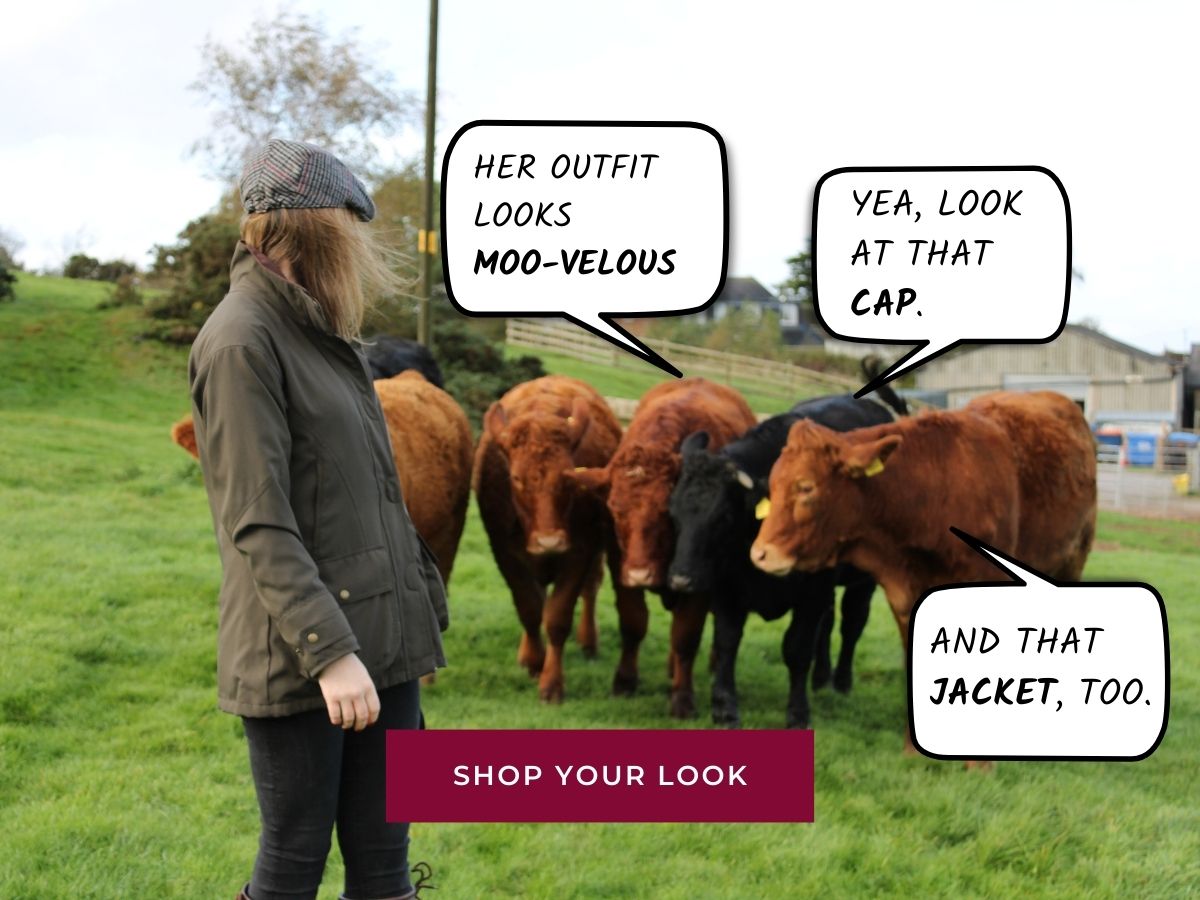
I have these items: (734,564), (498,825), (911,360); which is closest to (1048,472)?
(911,360)

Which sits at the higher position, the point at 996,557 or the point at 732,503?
the point at 732,503

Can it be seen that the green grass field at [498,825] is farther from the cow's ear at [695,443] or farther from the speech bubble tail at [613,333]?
the speech bubble tail at [613,333]

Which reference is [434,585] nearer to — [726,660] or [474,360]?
[726,660]

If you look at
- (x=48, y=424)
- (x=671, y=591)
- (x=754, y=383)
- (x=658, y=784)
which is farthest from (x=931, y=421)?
(x=754, y=383)

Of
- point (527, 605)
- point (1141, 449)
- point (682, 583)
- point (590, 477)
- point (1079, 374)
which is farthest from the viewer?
point (1079, 374)

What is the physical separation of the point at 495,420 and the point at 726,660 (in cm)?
208

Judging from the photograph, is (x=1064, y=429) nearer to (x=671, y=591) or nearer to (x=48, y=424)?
(x=671, y=591)

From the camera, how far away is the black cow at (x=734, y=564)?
6340mm

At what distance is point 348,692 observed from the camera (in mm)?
2547

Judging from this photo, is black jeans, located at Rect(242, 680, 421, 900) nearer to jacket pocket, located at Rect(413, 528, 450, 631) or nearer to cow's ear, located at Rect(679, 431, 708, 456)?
jacket pocket, located at Rect(413, 528, 450, 631)

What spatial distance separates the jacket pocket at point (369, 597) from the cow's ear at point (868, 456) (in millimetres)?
3550

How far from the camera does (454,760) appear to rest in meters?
3.53

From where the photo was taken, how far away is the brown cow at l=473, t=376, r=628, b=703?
686 centimetres

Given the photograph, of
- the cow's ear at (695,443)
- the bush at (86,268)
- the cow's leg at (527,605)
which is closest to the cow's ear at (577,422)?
the cow's ear at (695,443)
